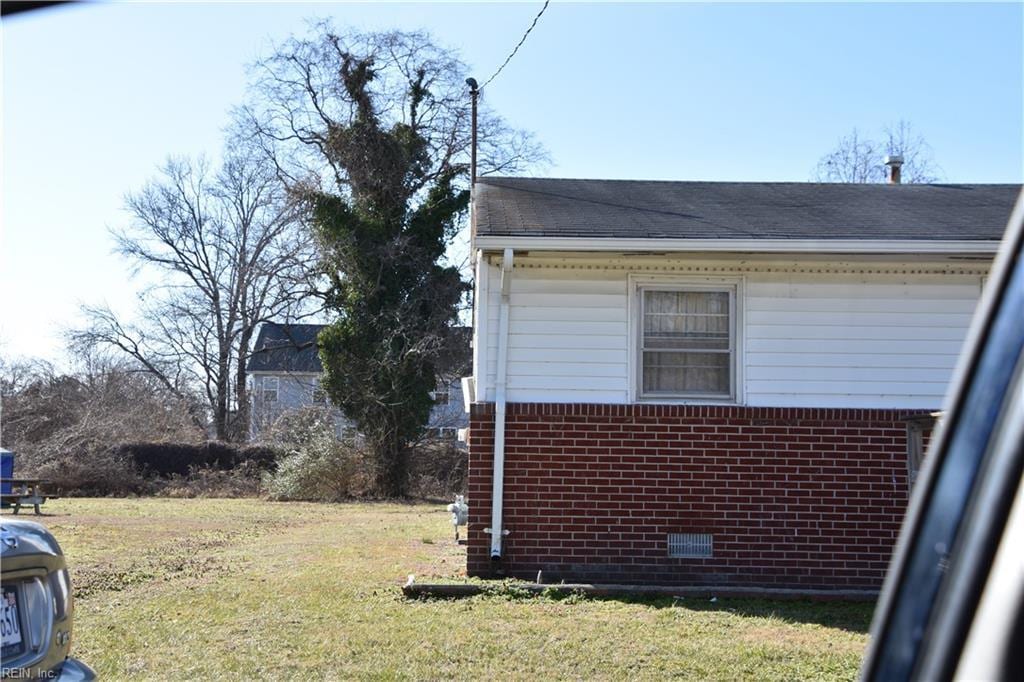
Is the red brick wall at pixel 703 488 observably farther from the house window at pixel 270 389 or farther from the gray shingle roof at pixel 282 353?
the house window at pixel 270 389

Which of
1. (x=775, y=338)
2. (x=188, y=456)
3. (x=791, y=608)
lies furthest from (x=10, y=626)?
(x=188, y=456)

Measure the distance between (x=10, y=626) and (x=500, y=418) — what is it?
20.7ft

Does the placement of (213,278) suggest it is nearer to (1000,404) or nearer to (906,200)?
(906,200)

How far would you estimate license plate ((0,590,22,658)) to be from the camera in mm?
4258

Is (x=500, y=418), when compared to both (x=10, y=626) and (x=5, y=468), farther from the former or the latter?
(x=5, y=468)

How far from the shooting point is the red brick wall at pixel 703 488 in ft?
34.0

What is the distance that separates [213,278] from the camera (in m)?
41.3

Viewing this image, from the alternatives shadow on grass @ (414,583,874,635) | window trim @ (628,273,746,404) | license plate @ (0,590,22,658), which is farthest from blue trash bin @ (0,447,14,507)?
license plate @ (0,590,22,658)

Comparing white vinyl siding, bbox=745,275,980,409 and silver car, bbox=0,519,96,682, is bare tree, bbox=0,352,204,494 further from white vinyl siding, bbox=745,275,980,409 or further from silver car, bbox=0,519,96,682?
silver car, bbox=0,519,96,682

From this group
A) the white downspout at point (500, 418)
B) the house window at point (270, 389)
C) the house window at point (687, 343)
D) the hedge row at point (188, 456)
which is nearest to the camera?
the white downspout at point (500, 418)

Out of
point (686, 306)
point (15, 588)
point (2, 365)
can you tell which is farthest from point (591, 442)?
point (2, 365)

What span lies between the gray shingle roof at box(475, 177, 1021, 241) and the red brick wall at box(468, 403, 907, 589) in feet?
5.72

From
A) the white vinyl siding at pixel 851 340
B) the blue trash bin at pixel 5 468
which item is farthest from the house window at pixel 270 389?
the white vinyl siding at pixel 851 340

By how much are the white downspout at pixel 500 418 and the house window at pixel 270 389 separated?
32669mm
